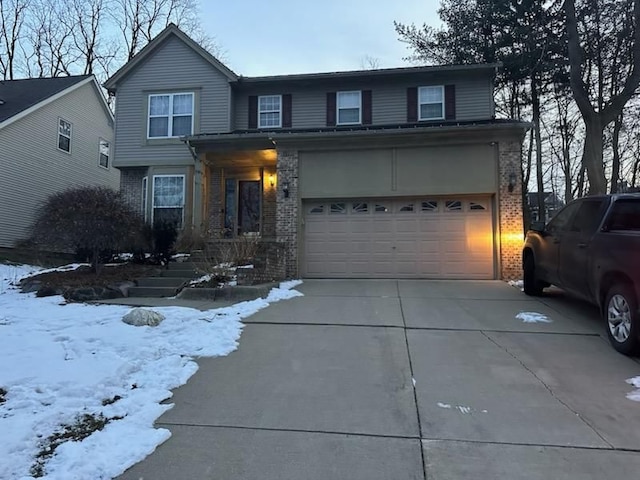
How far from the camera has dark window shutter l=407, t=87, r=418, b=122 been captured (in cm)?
1534

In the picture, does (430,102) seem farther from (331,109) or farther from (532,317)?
(532,317)

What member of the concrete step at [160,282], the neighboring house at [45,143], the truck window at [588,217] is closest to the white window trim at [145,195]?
the neighboring house at [45,143]

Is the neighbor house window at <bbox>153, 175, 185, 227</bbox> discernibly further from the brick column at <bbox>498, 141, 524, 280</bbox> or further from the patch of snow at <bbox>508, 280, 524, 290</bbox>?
the patch of snow at <bbox>508, 280, 524, 290</bbox>

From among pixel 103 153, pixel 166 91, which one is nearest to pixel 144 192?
pixel 166 91

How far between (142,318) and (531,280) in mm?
7344

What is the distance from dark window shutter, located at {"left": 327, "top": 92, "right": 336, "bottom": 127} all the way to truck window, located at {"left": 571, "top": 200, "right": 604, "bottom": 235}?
10.1 meters

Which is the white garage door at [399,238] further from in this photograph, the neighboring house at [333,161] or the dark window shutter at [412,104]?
the dark window shutter at [412,104]

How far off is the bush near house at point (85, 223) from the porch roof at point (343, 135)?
366 centimetres

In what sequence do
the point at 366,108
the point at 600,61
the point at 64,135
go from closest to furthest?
the point at 366,108, the point at 600,61, the point at 64,135

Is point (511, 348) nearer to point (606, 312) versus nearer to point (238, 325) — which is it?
point (606, 312)

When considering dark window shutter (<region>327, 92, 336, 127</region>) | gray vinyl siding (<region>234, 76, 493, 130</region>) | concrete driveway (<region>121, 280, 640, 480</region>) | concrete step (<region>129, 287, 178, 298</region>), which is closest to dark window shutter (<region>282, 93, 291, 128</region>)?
gray vinyl siding (<region>234, 76, 493, 130</region>)

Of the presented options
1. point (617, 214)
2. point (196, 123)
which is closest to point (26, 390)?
point (617, 214)

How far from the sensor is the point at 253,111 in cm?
1599

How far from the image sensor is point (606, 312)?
5.62 metres
